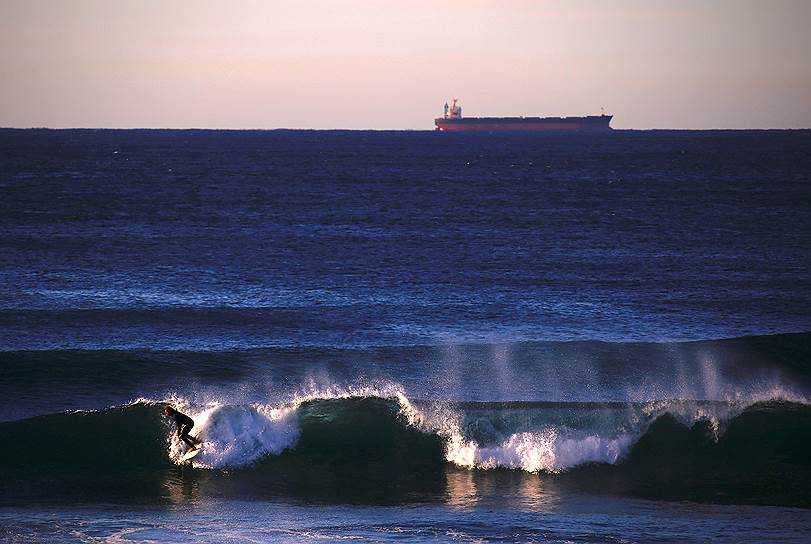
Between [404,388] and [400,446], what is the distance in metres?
3.20

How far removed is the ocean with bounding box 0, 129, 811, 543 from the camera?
14172 mm

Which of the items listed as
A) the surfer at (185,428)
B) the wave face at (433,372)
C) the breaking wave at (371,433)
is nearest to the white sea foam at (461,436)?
the breaking wave at (371,433)

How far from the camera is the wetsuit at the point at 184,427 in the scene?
16.5 metres

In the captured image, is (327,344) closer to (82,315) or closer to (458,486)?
(82,315)

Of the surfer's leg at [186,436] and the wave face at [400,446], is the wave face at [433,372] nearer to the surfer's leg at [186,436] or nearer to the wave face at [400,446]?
the wave face at [400,446]

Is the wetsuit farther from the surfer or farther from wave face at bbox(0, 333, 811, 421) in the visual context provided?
wave face at bbox(0, 333, 811, 421)

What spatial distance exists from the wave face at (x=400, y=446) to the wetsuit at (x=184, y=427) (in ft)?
1.02

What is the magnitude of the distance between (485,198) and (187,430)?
56746mm

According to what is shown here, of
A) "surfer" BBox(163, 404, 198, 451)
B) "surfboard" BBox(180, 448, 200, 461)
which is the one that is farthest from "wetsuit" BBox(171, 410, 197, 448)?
"surfboard" BBox(180, 448, 200, 461)

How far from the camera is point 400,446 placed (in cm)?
1728

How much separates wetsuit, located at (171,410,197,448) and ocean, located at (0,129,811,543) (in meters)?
0.34

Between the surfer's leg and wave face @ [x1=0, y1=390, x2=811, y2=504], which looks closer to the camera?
wave face @ [x1=0, y1=390, x2=811, y2=504]

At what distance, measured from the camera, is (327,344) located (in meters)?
24.1

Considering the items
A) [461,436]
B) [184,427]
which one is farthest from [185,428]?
[461,436]
